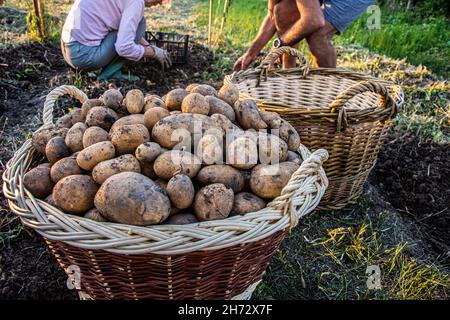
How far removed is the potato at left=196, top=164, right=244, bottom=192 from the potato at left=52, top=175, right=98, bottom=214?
1.11 ft

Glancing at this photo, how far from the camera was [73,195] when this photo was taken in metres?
1.11

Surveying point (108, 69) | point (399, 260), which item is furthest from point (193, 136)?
point (108, 69)

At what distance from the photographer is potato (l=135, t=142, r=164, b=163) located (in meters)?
1.20

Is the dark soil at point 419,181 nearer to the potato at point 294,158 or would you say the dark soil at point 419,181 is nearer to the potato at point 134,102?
the potato at point 294,158

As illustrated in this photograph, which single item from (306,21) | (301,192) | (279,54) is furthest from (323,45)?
(301,192)

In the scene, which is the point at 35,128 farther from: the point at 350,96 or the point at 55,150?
the point at 350,96

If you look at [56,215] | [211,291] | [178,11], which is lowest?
[178,11]

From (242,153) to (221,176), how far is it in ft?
0.36

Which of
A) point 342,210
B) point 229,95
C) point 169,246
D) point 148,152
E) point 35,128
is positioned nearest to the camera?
point 169,246

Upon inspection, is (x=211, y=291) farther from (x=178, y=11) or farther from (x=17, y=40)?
(x=178, y=11)

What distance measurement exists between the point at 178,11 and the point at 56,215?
666cm

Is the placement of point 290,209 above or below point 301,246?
above

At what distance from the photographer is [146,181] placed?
1098 millimetres
